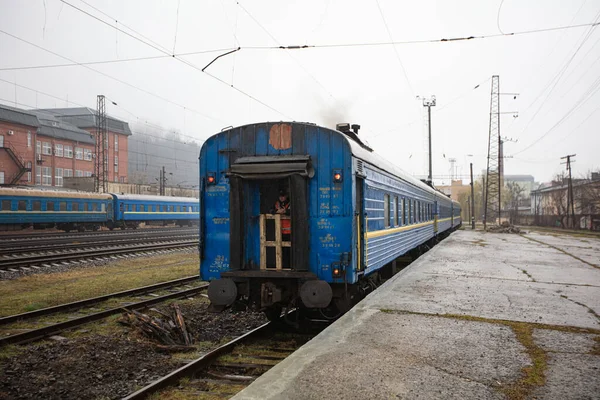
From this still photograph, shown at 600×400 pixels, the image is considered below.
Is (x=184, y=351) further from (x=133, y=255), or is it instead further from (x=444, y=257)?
(x=133, y=255)

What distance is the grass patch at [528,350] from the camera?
3.91m

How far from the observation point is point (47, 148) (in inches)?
2293

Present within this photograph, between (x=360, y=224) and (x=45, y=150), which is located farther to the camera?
(x=45, y=150)

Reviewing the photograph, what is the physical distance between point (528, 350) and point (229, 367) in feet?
11.9

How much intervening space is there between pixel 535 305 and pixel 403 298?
7.24 ft

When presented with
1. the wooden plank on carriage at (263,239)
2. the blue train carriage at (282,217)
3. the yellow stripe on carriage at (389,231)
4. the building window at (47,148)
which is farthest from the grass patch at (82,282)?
the building window at (47,148)

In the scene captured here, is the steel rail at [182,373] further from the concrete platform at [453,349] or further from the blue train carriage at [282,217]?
the concrete platform at [453,349]

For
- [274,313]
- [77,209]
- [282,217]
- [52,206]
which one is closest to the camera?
[282,217]

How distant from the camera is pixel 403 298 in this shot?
806 cm

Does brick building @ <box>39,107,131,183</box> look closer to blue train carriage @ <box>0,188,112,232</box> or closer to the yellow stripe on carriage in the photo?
blue train carriage @ <box>0,188,112,232</box>

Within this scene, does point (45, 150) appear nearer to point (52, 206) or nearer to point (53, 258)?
point (52, 206)

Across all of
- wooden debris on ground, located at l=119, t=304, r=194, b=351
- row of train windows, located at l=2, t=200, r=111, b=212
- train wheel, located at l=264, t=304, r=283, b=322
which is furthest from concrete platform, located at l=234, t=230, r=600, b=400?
row of train windows, located at l=2, t=200, r=111, b=212

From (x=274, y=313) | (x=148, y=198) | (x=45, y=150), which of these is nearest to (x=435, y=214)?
(x=274, y=313)

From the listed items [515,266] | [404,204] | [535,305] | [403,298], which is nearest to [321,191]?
[403,298]
